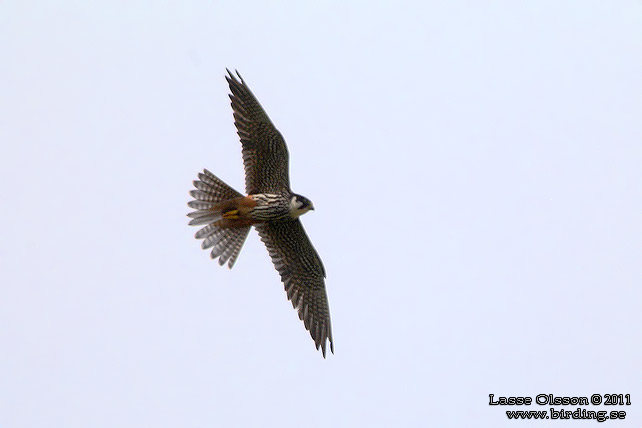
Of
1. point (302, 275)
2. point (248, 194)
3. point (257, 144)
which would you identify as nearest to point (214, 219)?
point (248, 194)

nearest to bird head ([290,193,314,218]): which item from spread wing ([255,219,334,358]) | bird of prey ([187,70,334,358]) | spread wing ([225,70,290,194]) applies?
bird of prey ([187,70,334,358])

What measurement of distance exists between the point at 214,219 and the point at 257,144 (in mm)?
1090

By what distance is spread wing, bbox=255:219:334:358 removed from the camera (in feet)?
50.4

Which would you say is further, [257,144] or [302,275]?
[302,275]

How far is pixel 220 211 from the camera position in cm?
1477

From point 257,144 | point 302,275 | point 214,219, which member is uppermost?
point 257,144

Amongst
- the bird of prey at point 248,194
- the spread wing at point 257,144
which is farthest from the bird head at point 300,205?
the spread wing at point 257,144

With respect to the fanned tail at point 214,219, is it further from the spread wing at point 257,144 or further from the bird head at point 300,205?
the bird head at point 300,205

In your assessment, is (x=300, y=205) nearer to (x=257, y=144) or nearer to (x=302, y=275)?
(x=257, y=144)

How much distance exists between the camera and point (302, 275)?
51.1ft

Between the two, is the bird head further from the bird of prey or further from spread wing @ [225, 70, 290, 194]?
spread wing @ [225, 70, 290, 194]

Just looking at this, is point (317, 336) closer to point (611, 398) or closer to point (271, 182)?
point (271, 182)

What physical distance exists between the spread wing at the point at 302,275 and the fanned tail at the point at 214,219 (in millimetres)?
516

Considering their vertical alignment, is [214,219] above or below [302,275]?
above
